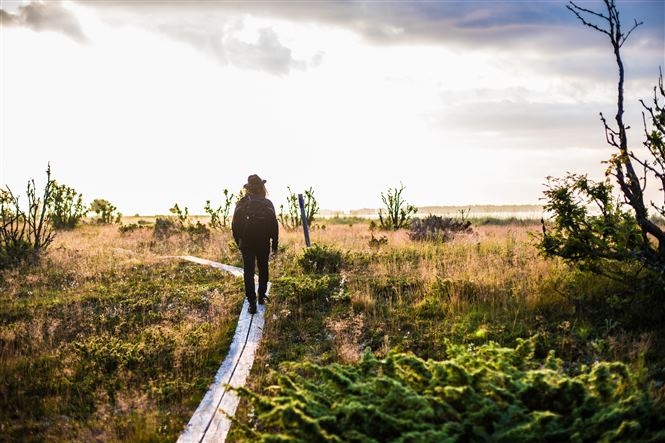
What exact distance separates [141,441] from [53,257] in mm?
13671

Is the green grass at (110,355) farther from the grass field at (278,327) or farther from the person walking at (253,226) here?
the person walking at (253,226)

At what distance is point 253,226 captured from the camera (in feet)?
36.3

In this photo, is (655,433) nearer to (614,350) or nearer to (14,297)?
(614,350)

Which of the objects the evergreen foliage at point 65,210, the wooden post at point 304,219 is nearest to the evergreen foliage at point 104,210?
the evergreen foliage at point 65,210

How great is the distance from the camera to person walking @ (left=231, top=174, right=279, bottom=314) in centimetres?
1107

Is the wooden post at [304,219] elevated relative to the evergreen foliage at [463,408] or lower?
elevated

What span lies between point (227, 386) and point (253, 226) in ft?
21.3

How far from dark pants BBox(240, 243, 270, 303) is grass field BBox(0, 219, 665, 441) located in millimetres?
423

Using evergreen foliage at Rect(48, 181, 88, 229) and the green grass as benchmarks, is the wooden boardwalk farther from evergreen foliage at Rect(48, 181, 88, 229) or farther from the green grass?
evergreen foliage at Rect(48, 181, 88, 229)

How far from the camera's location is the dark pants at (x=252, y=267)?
11008 millimetres

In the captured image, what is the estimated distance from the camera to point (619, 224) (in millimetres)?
8852

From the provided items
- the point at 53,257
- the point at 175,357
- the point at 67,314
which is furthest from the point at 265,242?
the point at 53,257

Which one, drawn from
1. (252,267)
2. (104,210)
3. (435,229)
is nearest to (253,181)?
(252,267)

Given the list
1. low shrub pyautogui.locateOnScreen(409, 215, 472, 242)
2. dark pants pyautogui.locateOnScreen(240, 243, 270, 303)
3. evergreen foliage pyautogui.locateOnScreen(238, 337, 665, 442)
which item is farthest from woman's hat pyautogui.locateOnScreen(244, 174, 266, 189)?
low shrub pyautogui.locateOnScreen(409, 215, 472, 242)
